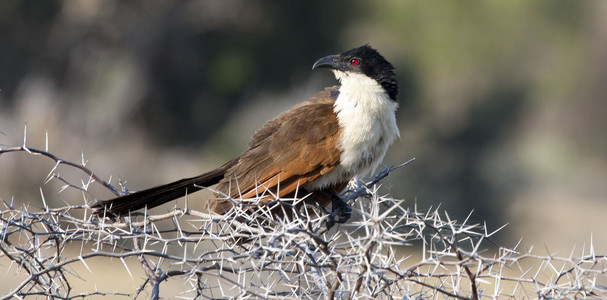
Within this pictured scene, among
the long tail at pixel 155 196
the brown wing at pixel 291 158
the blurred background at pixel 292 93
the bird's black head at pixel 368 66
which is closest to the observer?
the long tail at pixel 155 196

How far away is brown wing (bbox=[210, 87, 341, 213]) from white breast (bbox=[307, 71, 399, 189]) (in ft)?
0.14

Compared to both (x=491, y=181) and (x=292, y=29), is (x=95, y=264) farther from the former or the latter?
(x=491, y=181)

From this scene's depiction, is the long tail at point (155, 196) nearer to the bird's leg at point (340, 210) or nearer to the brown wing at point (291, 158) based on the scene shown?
the brown wing at point (291, 158)

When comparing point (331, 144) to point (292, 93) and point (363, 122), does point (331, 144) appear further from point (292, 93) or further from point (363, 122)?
point (292, 93)

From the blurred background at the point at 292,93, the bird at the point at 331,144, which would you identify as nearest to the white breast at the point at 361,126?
the bird at the point at 331,144

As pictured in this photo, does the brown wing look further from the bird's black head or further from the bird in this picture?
the bird's black head

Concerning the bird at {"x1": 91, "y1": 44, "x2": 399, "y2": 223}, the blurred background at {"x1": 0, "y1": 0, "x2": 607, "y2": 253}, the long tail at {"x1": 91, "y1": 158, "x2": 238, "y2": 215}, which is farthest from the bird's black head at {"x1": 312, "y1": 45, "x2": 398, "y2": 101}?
the blurred background at {"x1": 0, "y1": 0, "x2": 607, "y2": 253}

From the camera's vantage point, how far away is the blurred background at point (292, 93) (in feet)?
27.4

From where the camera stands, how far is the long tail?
1.94m

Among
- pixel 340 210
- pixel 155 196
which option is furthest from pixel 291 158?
pixel 155 196

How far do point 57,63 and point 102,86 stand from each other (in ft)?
2.76

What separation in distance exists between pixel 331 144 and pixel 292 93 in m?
5.45

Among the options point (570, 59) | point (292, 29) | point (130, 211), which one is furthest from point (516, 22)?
point (130, 211)

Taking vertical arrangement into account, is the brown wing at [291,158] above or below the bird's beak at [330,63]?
below
